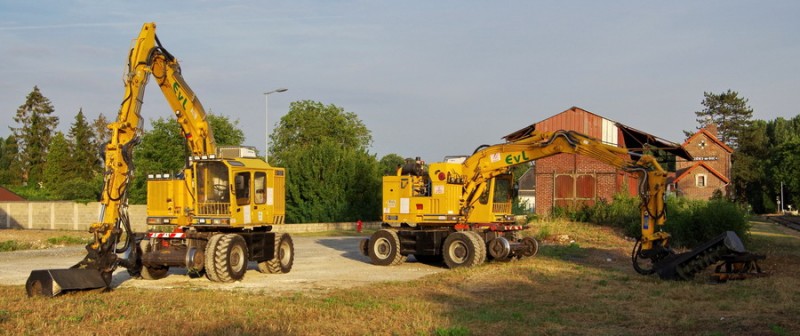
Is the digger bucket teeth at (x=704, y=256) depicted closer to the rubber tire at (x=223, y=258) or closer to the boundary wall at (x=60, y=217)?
the rubber tire at (x=223, y=258)

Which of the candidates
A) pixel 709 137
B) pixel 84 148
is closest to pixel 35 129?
pixel 84 148

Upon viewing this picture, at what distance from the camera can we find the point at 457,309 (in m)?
13.5

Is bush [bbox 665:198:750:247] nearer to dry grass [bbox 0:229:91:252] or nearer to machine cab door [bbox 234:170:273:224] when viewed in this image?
machine cab door [bbox 234:170:273:224]

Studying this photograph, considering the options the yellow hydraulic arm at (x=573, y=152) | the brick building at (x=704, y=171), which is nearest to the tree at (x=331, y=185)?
the yellow hydraulic arm at (x=573, y=152)

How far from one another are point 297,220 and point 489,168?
2850cm

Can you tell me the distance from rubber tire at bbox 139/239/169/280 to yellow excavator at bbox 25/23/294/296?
0.08 feet

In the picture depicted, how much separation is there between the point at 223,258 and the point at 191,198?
223 centimetres

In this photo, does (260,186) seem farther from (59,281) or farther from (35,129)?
(35,129)

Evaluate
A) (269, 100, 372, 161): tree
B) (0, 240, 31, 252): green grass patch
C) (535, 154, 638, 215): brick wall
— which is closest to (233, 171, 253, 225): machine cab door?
(0, 240, 31, 252): green grass patch

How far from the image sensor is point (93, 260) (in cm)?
1592

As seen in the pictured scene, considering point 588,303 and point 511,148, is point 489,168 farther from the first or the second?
point 588,303

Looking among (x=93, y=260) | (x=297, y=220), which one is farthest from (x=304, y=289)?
(x=297, y=220)

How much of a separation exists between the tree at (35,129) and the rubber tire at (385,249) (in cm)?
7972

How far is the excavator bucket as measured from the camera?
16984mm
